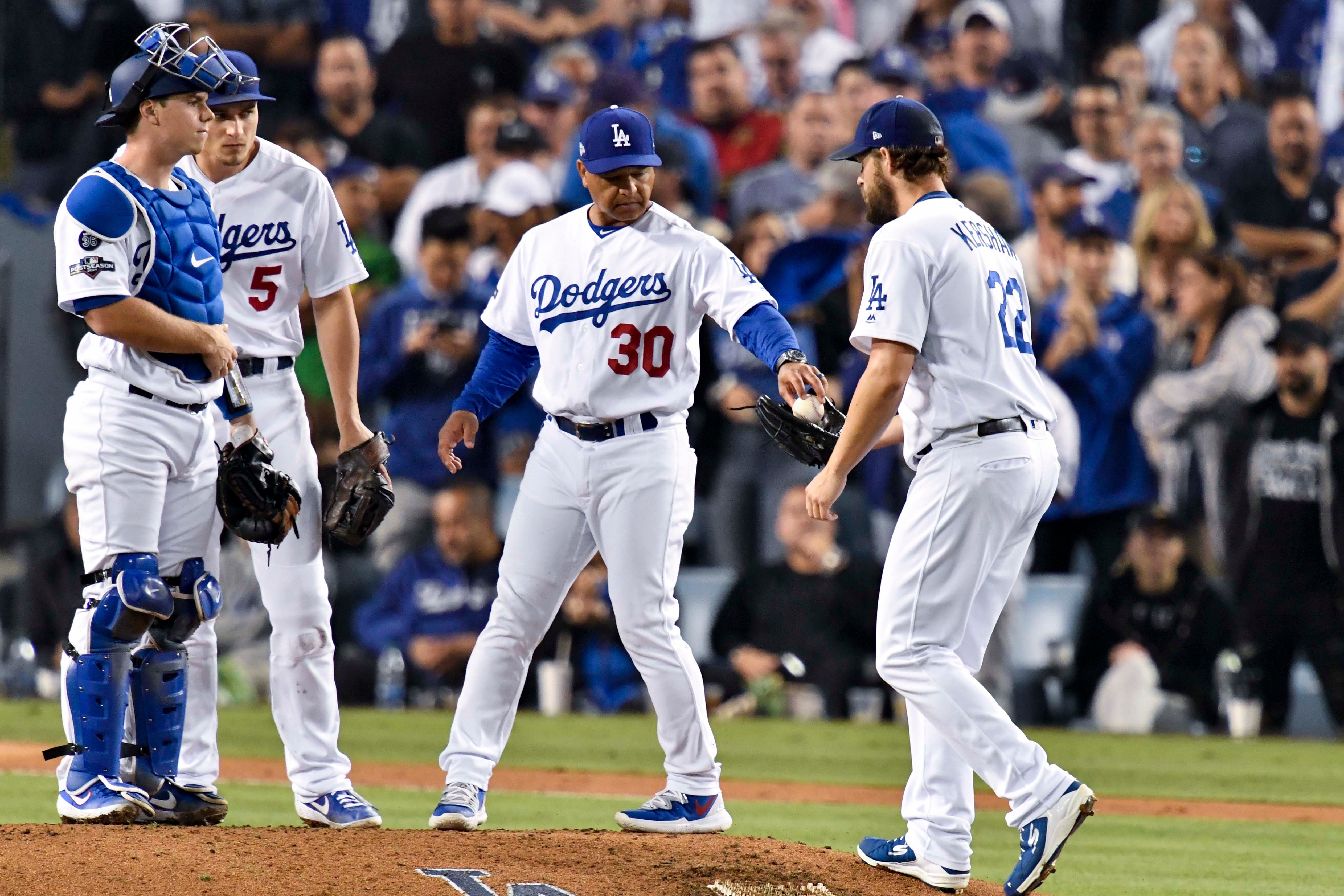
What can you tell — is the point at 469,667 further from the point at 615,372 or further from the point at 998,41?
the point at 998,41

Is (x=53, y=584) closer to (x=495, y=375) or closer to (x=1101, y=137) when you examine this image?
(x=495, y=375)

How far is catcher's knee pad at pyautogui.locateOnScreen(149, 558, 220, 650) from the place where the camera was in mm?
4367

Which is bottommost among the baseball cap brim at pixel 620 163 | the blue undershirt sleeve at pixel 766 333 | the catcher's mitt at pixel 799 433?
the catcher's mitt at pixel 799 433

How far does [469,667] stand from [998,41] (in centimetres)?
717

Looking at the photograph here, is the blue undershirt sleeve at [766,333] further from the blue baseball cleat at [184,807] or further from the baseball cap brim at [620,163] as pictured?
the blue baseball cleat at [184,807]

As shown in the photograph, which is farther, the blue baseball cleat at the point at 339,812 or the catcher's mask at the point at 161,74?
the blue baseball cleat at the point at 339,812

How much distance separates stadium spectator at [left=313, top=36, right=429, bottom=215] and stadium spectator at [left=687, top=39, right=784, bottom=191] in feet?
6.70

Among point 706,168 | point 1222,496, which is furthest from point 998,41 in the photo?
point 1222,496

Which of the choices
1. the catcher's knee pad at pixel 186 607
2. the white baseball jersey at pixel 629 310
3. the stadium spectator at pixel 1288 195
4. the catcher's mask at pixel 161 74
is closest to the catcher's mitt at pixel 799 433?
the white baseball jersey at pixel 629 310

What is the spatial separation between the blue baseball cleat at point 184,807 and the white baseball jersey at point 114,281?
111 centimetres

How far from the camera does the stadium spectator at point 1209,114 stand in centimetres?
1010

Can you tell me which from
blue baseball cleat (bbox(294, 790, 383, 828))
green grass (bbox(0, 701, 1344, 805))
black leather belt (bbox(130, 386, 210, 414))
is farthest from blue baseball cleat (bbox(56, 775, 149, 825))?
green grass (bbox(0, 701, 1344, 805))

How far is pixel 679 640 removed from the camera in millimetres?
4754

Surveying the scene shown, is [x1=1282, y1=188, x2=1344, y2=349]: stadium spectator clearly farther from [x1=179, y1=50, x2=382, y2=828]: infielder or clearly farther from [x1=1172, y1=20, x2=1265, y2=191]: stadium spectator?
[x1=179, y1=50, x2=382, y2=828]: infielder
